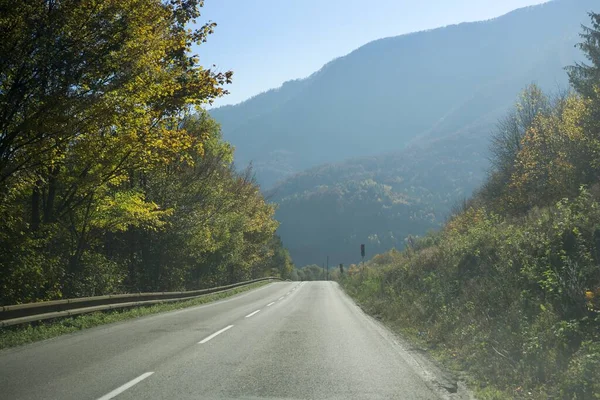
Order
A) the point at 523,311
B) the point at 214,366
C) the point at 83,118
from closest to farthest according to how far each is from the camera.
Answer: the point at 214,366 < the point at 523,311 < the point at 83,118

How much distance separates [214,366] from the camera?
7.57 meters

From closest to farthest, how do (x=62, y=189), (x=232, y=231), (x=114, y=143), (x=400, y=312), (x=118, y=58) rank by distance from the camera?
(x=118, y=58) < (x=114, y=143) < (x=400, y=312) < (x=62, y=189) < (x=232, y=231)

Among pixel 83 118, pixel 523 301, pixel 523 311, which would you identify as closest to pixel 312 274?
pixel 83 118

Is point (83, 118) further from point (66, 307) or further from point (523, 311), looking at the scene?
point (523, 311)

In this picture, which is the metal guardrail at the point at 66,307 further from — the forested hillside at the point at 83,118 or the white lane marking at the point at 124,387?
the white lane marking at the point at 124,387

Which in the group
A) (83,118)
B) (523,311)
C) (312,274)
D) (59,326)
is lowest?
(312,274)

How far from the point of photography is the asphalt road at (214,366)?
239 inches

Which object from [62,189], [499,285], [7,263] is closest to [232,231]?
[62,189]

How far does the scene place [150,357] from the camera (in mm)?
8312

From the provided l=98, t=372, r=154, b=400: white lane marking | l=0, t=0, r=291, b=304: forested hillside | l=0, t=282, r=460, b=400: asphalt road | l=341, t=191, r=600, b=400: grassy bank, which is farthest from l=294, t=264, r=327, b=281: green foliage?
l=98, t=372, r=154, b=400: white lane marking

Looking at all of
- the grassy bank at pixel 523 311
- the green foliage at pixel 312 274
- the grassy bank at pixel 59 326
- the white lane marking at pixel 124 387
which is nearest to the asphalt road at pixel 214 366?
the white lane marking at pixel 124 387

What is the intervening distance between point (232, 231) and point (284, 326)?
27120 millimetres

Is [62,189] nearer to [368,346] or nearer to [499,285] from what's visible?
[368,346]

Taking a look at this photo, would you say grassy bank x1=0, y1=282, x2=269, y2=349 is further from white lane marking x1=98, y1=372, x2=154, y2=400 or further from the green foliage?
A: the green foliage
